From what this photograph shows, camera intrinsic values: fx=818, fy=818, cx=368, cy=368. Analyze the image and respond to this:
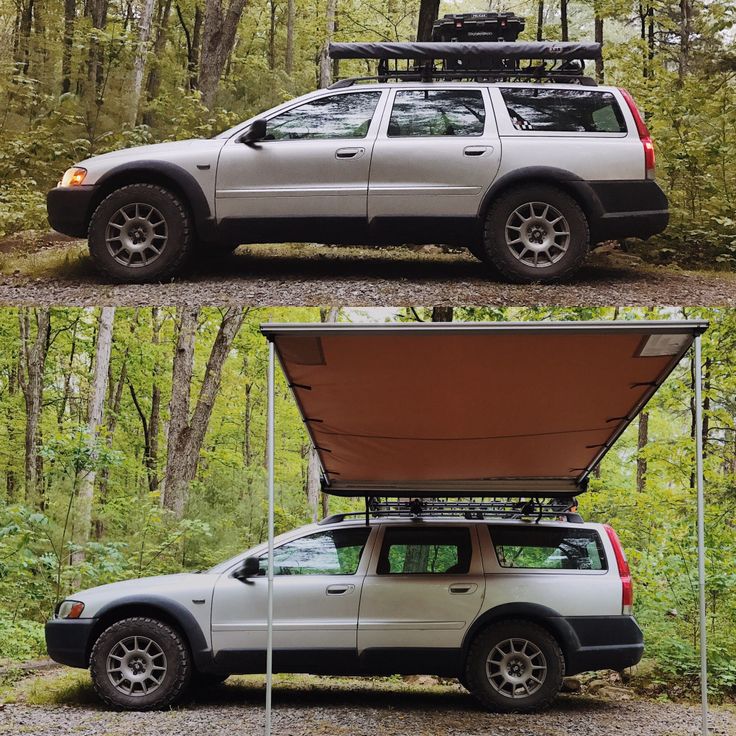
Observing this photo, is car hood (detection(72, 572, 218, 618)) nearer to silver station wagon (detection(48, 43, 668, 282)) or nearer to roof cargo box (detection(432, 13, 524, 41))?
silver station wagon (detection(48, 43, 668, 282))

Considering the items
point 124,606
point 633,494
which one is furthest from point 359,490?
point 633,494

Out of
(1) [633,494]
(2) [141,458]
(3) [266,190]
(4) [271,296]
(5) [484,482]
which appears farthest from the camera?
(2) [141,458]

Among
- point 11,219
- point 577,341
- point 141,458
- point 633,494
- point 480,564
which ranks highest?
point 11,219

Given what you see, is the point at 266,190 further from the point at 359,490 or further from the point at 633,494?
the point at 633,494

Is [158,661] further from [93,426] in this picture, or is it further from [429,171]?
[93,426]

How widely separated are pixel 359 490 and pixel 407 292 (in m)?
2.42

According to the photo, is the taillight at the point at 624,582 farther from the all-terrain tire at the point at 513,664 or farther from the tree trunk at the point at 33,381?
the tree trunk at the point at 33,381

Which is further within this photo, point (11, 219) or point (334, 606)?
point (11, 219)

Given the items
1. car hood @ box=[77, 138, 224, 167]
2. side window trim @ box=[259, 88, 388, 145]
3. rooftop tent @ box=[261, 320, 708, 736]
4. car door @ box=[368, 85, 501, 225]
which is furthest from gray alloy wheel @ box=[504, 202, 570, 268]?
car hood @ box=[77, 138, 224, 167]

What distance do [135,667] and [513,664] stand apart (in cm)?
283

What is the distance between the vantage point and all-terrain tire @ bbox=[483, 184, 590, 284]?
757 centimetres

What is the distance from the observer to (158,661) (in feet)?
20.1

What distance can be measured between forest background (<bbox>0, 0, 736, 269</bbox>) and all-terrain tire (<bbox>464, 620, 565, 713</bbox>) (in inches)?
216

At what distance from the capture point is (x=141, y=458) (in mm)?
20484
